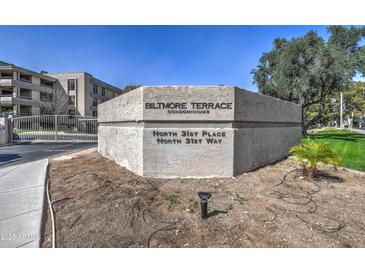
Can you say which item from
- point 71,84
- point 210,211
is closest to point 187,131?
point 210,211

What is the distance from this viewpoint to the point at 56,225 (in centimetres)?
346

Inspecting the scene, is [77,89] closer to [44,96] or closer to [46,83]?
[44,96]

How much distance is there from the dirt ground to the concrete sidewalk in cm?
22

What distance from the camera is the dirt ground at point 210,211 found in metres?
3.15

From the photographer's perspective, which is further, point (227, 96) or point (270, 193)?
point (227, 96)

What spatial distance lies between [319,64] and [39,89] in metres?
42.5

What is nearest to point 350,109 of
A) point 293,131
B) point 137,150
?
point 293,131

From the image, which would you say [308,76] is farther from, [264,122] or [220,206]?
[220,206]

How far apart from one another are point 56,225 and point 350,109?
66.1 metres

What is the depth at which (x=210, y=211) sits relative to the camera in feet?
13.1

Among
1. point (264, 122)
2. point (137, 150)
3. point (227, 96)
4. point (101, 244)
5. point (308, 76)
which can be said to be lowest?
point (101, 244)

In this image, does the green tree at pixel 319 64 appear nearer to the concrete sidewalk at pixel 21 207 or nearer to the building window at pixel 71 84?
the concrete sidewalk at pixel 21 207

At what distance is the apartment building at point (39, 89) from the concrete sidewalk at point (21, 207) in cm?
3471

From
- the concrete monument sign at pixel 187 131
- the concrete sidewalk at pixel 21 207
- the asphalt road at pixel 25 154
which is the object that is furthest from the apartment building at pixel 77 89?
the concrete monument sign at pixel 187 131
